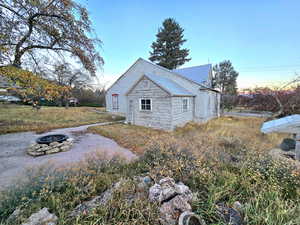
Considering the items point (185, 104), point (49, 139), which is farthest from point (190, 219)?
point (185, 104)

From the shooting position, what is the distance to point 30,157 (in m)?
4.82

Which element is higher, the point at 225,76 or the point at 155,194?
the point at 225,76

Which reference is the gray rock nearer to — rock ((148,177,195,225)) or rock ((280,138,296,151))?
rock ((148,177,195,225))

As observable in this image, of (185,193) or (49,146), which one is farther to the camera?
(49,146)

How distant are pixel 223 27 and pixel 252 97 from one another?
13.5 metres

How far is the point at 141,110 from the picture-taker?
9922 millimetres

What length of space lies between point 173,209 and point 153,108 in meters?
7.72

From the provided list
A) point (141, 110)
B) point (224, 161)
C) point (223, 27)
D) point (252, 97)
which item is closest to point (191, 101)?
point (141, 110)

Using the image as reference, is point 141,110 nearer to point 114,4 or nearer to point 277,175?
point 114,4

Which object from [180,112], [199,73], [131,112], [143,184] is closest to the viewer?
[143,184]

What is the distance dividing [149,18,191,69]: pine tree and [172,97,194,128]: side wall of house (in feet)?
47.3

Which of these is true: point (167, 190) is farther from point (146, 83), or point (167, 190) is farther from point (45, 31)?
point (45, 31)

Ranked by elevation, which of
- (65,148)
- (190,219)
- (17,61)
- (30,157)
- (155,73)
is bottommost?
(30,157)

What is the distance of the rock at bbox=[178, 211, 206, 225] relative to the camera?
5.35 ft
